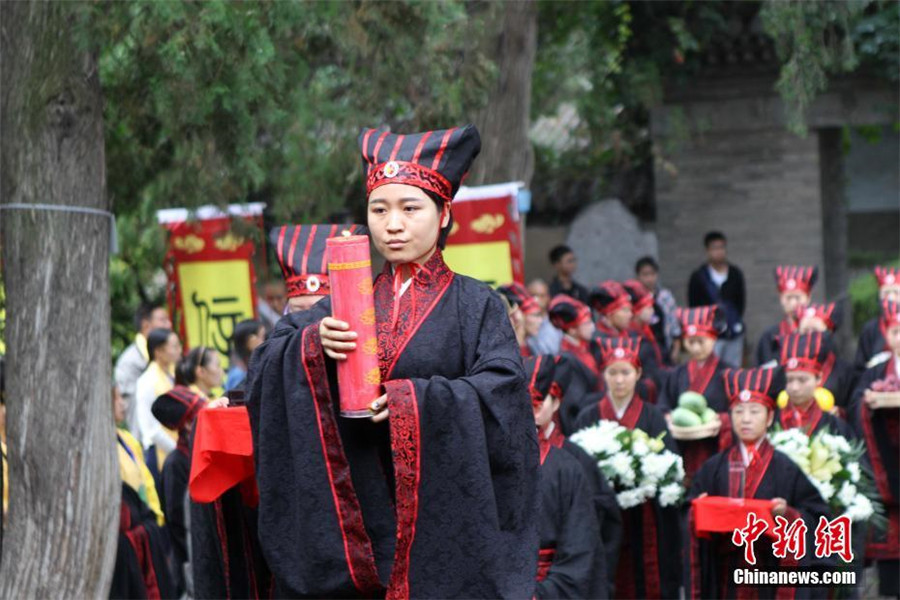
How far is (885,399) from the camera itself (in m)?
9.10

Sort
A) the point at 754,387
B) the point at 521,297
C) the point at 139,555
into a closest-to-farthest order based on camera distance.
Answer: the point at 139,555
the point at 754,387
the point at 521,297

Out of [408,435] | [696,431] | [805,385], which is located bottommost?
[696,431]

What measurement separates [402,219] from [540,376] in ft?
8.98

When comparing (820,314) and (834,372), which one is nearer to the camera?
(834,372)

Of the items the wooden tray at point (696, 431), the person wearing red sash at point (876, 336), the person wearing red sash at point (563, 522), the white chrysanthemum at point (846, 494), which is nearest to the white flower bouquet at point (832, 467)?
the white chrysanthemum at point (846, 494)

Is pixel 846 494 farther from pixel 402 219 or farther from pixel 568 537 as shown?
pixel 402 219

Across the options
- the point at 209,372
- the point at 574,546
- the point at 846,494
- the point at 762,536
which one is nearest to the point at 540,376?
the point at 574,546

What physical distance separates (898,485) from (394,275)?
234 inches

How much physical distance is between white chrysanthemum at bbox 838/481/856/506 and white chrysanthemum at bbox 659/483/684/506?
863 millimetres

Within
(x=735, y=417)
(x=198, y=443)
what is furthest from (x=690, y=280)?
(x=198, y=443)

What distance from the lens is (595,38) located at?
1484 cm

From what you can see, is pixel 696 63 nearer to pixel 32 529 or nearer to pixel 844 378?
pixel 844 378

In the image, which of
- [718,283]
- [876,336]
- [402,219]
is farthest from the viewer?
[718,283]

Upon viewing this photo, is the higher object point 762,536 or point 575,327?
point 575,327
